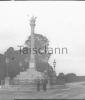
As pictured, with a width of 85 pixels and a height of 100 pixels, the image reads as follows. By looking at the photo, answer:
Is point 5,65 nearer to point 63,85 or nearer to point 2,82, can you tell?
point 2,82

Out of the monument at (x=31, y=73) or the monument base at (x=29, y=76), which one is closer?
the monument base at (x=29, y=76)

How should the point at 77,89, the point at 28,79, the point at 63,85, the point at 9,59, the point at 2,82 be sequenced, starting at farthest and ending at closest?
the point at 9,59
the point at 28,79
the point at 2,82
the point at 63,85
the point at 77,89

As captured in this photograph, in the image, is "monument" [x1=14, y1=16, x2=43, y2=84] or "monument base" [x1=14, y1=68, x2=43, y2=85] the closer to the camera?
"monument base" [x1=14, y1=68, x2=43, y2=85]

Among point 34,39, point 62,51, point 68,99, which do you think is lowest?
point 68,99

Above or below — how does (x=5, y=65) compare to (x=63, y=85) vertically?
above

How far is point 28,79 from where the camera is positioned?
29.1 meters

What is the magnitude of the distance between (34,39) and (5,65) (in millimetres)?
3712

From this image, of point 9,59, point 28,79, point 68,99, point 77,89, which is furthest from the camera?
point 9,59

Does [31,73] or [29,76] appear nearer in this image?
[29,76]

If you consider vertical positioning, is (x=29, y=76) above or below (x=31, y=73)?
below

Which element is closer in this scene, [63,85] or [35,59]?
[63,85]

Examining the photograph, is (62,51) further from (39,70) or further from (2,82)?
(39,70)

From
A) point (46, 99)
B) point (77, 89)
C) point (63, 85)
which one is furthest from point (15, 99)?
point (63, 85)

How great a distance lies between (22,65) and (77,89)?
15.7 meters
